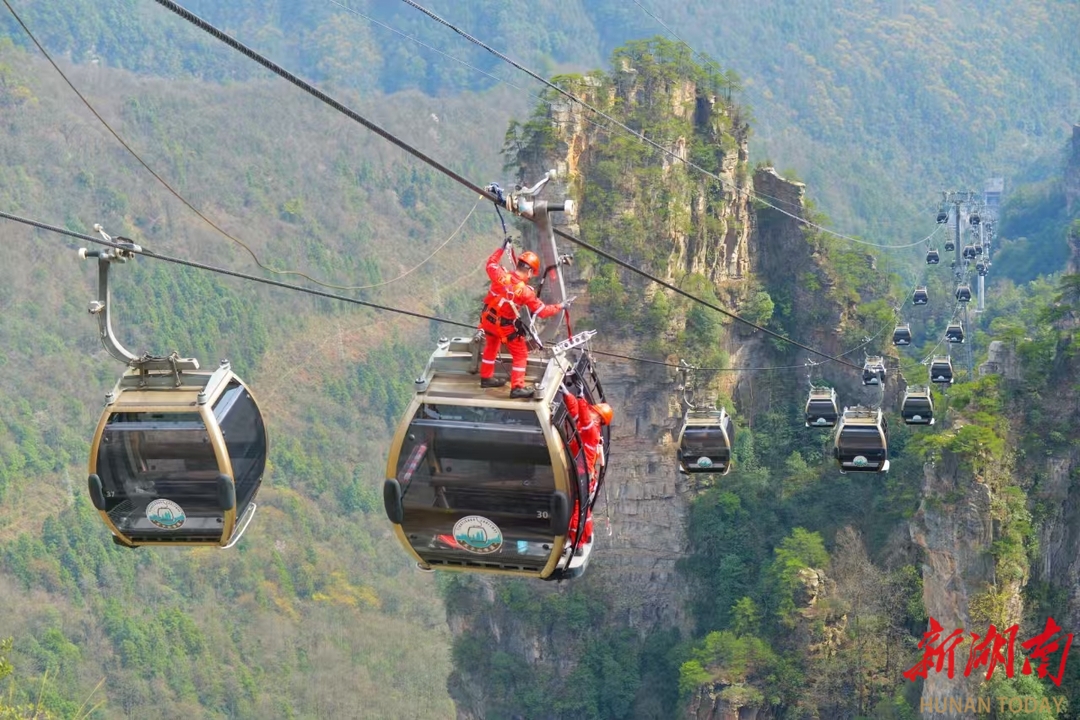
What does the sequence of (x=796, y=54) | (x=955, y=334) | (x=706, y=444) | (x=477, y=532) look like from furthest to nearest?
(x=796, y=54) → (x=955, y=334) → (x=706, y=444) → (x=477, y=532)

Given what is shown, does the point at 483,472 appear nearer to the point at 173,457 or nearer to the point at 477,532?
the point at 477,532

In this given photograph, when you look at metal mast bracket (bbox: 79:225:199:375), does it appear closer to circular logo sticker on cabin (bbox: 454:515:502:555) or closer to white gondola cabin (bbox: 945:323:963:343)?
circular logo sticker on cabin (bbox: 454:515:502:555)

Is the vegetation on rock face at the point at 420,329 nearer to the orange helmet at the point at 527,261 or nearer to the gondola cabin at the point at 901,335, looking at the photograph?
the gondola cabin at the point at 901,335

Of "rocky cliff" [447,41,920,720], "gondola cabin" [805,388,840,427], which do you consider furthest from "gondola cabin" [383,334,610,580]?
"rocky cliff" [447,41,920,720]

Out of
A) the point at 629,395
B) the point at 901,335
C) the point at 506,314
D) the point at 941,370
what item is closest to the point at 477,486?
the point at 506,314

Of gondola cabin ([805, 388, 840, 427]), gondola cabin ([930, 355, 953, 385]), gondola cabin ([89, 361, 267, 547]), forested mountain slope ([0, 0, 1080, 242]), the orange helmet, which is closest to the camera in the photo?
gondola cabin ([89, 361, 267, 547])

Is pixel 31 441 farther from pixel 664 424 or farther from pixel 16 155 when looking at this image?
pixel 664 424
